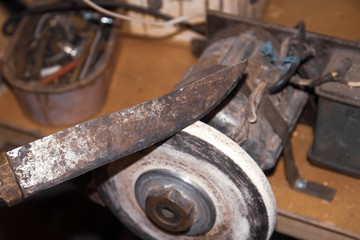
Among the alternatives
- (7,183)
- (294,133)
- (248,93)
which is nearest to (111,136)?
(7,183)

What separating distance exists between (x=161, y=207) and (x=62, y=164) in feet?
0.79

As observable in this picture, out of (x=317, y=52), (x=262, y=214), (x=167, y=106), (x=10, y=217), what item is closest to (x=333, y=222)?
(x=262, y=214)

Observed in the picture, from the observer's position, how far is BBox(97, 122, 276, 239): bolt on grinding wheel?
32.0 inches

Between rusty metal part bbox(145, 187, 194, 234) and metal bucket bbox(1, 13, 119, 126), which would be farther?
metal bucket bbox(1, 13, 119, 126)

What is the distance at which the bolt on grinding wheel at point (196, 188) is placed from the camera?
0.81 m

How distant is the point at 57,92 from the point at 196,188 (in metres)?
0.48

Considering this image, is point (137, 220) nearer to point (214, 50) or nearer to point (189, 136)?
point (189, 136)

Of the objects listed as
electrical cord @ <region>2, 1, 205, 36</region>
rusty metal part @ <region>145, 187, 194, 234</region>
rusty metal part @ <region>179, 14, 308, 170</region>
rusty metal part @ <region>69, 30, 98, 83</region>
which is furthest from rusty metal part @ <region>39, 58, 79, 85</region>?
rusty metal part @ <region>145, 187, 194, 234</region>

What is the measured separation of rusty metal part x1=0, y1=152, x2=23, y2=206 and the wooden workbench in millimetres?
534

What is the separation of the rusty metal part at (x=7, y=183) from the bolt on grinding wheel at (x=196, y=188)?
256 millimetres

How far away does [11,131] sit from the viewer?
1.28 metres

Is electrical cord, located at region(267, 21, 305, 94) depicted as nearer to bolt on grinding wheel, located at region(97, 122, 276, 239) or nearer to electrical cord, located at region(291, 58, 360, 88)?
electrical cord, located at region(291, 58, 360, 88)

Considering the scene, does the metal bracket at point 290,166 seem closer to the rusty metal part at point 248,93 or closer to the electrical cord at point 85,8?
the rusty metal part at point 248,93

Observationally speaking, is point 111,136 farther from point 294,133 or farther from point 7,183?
point 294,133
